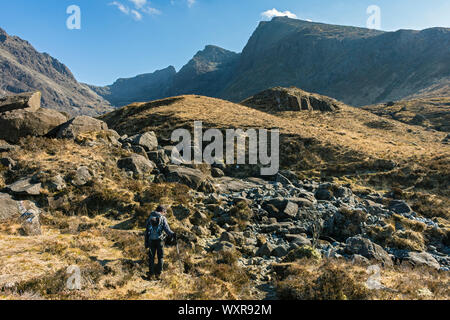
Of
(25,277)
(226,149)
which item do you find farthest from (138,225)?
(226,149)

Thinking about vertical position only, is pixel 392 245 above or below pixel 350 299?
below

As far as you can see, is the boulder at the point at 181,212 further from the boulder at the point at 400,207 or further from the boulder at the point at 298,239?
the boulder at the point at 400,207

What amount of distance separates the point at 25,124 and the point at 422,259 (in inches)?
1110

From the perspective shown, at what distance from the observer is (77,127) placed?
22.4 metres

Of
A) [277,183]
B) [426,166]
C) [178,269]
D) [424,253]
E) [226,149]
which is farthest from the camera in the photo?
[226,149]

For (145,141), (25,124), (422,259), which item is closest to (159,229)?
(422,259)

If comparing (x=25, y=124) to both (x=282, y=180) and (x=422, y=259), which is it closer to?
(x=282, y=180)

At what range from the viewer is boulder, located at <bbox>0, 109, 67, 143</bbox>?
18547 mm

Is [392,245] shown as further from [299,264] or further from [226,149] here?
[226,149]

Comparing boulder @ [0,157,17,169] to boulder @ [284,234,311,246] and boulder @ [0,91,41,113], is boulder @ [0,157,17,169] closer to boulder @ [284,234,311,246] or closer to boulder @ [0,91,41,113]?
boulder @ [0,91,41,113]

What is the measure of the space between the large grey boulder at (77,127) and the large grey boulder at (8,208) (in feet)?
30.9

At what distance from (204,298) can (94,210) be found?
10001 millimetres

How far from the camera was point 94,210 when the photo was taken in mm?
14516

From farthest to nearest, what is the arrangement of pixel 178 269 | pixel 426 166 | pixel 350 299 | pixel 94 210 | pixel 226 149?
pixel 226 149
pixel 426 166
pixel 94 210
pixel 178 269
pixel 350 299
